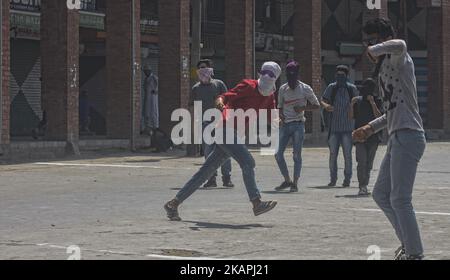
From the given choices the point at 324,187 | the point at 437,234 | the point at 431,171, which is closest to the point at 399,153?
the point at 437,234

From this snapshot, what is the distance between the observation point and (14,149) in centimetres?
2608

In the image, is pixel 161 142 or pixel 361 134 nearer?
pixel 361 134

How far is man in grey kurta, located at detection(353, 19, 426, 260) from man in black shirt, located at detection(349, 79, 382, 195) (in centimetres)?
764

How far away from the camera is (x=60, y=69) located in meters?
28.8

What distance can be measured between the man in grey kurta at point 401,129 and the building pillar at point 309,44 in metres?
29.4

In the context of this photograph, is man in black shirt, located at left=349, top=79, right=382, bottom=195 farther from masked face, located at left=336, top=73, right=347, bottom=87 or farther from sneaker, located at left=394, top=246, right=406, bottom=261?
sneaker, located at left=394, top=246, right=406, bottom=261

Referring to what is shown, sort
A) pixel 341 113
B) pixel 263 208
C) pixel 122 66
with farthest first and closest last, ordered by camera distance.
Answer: pixel 122 66, pixel 341 113, pixel 263 208

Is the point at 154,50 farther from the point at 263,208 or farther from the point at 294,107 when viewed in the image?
the point at 263,208

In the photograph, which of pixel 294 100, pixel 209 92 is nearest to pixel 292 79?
pixel 294 100

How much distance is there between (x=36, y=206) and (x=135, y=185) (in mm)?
4009

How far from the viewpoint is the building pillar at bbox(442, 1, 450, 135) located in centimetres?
4472

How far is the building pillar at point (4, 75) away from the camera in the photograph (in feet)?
84.7

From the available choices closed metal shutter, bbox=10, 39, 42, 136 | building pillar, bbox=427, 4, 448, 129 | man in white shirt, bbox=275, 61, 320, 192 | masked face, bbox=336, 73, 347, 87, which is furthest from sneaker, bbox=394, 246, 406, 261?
building pillar, bbox=427, 4, 448, 129

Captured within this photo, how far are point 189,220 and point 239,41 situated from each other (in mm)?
23890
